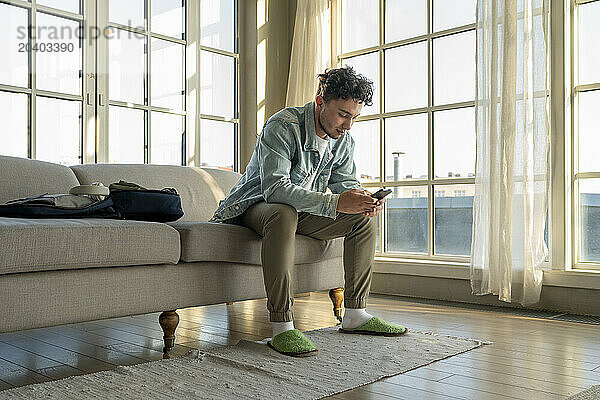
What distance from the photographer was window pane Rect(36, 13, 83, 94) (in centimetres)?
338

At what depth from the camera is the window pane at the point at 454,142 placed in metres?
3.74

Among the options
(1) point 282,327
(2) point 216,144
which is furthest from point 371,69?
(1) point 282,327

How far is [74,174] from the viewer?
9.20ft

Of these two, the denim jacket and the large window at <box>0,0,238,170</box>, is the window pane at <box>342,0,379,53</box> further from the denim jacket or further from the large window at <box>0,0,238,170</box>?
the denim jacket

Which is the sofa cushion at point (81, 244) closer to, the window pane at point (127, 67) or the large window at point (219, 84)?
the window pane at point (127, 67)

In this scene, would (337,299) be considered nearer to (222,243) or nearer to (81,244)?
(222,243)

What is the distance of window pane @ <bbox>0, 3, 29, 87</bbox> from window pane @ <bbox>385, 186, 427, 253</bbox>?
88.3 inches

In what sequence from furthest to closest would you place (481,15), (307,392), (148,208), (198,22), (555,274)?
(198,22) → (481,15) → (555,274) → (148,208) → (307,392)

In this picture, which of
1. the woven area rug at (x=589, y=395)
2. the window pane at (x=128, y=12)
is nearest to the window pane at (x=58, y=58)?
the window pane at (x=128, y=12)

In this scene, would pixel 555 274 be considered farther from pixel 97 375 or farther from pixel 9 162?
pixel 9 162

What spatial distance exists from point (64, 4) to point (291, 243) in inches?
83.5

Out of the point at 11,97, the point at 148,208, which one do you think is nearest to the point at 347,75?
the point at 148,208

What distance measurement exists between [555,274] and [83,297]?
7.51ft

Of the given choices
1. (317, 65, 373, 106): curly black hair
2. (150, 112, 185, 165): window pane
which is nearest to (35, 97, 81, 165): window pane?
(150, 112, 185, 165): window pane
